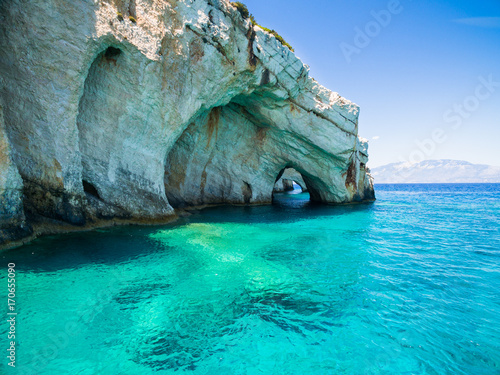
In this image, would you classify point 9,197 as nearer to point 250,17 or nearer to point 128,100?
point 128,100

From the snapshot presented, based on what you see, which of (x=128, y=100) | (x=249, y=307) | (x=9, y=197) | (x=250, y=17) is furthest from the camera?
(x=250, y=17)

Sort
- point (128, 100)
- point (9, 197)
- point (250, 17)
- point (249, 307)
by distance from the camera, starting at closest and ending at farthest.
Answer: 1. point (249, 307)
2. point (9, 197)
3. point (128, 100)
4. point (250, 17)

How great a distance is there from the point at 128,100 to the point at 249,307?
11.9 m

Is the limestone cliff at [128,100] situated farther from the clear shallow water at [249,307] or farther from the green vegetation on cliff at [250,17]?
the clear shallow water at [249,307]

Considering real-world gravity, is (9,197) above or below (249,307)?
above

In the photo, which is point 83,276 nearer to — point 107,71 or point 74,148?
point 74,148

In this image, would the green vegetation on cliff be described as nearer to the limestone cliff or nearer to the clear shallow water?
the limestone cliff

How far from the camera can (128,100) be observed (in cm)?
1362

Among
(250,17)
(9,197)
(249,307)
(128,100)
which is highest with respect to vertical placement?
(250,17)

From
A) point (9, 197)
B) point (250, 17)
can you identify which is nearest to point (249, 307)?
point (9, 197)

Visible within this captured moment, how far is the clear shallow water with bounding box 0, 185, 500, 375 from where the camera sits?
4656 mm

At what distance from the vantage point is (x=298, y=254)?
35.0ft

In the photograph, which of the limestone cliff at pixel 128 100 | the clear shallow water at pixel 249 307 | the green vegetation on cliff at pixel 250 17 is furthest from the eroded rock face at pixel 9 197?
the green vegetation on cliff at pixel 250 17

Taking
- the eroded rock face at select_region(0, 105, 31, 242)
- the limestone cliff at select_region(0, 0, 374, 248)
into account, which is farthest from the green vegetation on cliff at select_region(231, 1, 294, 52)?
the eroded rock face at select_region(0, 105, 31, 242)
